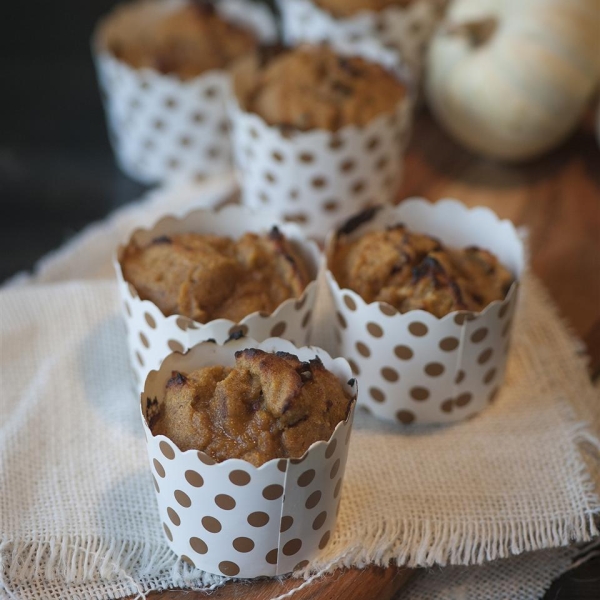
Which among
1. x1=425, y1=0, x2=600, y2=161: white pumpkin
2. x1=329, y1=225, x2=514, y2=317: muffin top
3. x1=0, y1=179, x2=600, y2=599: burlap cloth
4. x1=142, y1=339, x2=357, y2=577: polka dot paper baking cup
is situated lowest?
x1=0, y1=179, x2=600, y2=599: burlap cloth

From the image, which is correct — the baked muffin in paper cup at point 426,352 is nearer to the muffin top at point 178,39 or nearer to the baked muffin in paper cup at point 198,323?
the baked muffin in paper cup at point 198,323

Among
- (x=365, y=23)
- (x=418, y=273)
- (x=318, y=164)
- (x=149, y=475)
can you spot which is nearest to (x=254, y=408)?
(x=149, y=475)

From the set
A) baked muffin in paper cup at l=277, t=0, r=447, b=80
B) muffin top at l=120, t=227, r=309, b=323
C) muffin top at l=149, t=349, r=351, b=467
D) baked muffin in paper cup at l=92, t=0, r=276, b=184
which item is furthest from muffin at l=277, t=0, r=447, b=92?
muffin top at l=149, t=349, r=351, b=467

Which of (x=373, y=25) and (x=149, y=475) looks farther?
(x=373, y=25)

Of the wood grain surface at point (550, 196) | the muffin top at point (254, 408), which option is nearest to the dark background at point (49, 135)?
the wood grain surface at point (550, 196)

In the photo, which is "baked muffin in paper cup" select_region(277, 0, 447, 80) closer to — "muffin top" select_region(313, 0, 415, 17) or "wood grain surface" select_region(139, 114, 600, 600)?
"muffin top" select_region(313, 0, 415, 17)

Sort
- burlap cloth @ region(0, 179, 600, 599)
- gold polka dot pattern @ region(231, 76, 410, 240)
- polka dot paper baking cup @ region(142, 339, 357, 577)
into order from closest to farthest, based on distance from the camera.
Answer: polka dot paper baking cup @ region(142, 339, 357, 577)
burlap cloth @ region(0, 179, 600, 599)
gold polka dot pattern @ region(231, 76, 410, 240)

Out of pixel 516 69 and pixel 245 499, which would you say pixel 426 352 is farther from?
pixel 516 69
